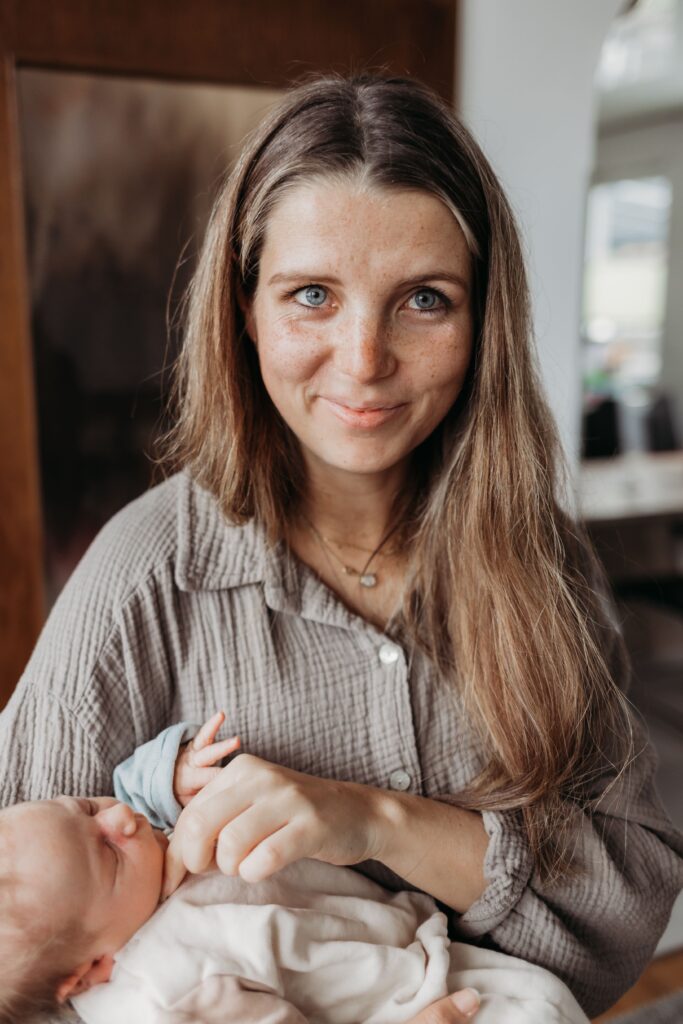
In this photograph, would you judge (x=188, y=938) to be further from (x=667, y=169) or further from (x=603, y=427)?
(x=667, y=169)

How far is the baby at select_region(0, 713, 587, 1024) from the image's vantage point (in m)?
0.92

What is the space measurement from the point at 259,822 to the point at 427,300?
2.03 feet

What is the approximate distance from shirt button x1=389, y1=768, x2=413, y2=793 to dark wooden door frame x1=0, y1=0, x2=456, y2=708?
149 centimetres

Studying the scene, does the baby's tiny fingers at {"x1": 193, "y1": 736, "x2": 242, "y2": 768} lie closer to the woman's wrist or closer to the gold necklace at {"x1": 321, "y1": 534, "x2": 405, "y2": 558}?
the woman's wrist

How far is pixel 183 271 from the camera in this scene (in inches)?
93.0

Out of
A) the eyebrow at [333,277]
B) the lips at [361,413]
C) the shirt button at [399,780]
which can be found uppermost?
the eyebrow at [333,277]

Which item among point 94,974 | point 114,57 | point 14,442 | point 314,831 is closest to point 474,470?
point 314,831

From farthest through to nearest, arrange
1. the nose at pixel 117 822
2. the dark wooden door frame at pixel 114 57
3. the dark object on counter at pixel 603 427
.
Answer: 1. the dark object on counter at pixel 603 427
2. the dark wooden door frame at pixel 114 57
3. the nose at pixel 117 822

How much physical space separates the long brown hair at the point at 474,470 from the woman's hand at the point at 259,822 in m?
0.26

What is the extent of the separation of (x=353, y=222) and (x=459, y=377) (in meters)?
0.24

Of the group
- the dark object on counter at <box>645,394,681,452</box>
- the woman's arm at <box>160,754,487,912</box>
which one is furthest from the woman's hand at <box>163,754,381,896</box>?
the dark object on counter at <box>645,394,681,452</box>

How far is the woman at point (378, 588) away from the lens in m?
1.02

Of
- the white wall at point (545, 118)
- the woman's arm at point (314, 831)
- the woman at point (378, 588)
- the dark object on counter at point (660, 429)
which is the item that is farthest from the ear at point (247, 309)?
the dark object on counter at point (660, 429)

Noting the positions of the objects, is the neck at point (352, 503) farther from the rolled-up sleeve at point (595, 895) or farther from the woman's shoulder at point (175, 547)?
the rolled-up sleeve at point (595, 895)
